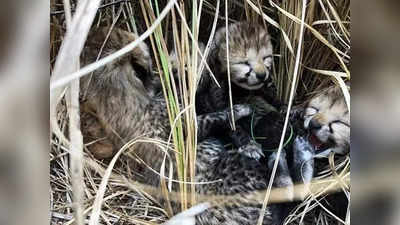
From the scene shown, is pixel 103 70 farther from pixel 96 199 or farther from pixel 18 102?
pixel 96 199

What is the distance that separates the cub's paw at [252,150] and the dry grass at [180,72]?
11cm

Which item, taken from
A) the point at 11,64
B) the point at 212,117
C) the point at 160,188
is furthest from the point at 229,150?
the point at 11,64

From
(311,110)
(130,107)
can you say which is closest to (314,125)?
(311,110)

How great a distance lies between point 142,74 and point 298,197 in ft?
1.80

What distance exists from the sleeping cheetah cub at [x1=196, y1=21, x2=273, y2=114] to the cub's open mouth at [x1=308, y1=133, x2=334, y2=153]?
20 centimetres

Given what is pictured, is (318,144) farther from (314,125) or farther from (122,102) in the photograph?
(122,102)

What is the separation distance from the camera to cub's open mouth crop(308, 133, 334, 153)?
4.74 ft

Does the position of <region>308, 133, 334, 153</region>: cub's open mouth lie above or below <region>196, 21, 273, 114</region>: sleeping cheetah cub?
below

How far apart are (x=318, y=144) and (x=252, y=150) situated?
0.18 meters

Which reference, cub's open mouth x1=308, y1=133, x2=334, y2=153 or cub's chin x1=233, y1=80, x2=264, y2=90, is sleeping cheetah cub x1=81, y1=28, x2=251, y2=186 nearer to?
cub's chin x1=233, y1=80, x2=264, y2=90

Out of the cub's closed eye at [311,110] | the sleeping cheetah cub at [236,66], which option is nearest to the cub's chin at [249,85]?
the sleeping cheetah cub at [236,66]

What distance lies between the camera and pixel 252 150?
1.45m

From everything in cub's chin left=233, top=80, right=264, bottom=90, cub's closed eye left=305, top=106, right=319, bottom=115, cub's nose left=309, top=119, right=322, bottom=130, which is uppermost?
cub's chin left=233, top=80, right=264, bottom=90

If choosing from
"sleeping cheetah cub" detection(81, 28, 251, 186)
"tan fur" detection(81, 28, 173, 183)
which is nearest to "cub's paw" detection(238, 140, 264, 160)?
"sleeping cheetah cub" detection(81, 28, 251, 186)
